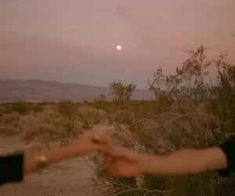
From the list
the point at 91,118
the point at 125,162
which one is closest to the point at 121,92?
the point at 91,118

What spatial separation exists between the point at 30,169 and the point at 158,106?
305 inches

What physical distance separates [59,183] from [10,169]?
1531 centimetres

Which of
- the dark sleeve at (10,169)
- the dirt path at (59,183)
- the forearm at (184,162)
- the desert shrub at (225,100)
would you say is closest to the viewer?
the dark sleeve at (10,169)

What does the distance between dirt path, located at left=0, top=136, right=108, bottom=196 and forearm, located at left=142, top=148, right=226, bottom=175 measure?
9.00 meters

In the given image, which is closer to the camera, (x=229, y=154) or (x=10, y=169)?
(x=10, y=169)

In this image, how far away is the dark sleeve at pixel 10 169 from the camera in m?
2.56

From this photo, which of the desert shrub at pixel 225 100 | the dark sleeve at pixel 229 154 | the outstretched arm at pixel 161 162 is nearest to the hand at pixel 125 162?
the outstretched arm at pixel 161 162

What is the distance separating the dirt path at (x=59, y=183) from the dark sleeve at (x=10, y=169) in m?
9.25

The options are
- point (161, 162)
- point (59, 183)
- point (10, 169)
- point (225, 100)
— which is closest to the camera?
point (10, 169)

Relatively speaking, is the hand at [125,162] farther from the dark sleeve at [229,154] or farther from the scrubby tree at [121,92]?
the scrubby tree at [121,92]

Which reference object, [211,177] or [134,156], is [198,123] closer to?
[211,177]

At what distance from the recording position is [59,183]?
1767 centimetres

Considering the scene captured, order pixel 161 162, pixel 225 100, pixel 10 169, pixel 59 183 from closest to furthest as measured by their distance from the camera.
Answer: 1. pixel 10 169
2. pixel 161 162
3. pixel 225 100
4. pixel 59 183

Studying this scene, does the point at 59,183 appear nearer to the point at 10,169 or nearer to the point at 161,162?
the point at 161,162
